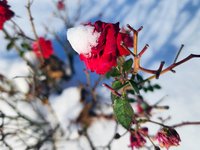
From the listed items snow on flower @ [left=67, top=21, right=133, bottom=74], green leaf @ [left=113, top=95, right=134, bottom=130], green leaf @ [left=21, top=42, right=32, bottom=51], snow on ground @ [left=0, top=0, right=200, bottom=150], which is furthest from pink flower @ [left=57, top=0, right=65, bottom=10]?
green leaf @ [left=113, top=95, right=134, bottom=130]

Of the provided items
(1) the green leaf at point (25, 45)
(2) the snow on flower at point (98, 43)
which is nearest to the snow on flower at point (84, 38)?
(2) the snow on flower at point (98, 43)

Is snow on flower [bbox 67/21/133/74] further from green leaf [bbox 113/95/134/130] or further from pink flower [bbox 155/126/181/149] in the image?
pink flower [bbox 155/126/181/149]

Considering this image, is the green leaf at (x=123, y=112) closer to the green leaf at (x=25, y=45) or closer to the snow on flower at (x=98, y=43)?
the snow on flower at (x=98, y=43)

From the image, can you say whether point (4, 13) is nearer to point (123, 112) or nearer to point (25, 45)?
point (25, 45)

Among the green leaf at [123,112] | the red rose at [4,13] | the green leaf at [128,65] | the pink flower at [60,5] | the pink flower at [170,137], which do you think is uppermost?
the pink flower at [60,5]

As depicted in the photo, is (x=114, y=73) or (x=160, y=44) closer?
(x=114, y=73)

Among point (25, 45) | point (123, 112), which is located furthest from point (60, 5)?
point (123, 112)

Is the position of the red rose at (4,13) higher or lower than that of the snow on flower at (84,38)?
higher
